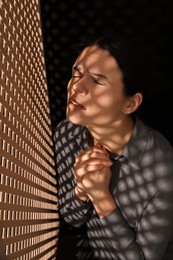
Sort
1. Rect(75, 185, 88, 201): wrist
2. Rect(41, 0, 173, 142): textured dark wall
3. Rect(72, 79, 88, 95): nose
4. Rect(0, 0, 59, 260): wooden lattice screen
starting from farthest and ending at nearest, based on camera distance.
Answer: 1. Rect(41, 0, 173, 142): textured dark wall
2. Rect(75, 185, 88, 201): wrist
3. Rect(72, 79, 88, 95): nose
4. Rect(0, 0, 59, 260): wooden lattice screen

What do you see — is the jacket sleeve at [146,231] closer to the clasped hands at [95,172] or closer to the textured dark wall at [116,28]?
the clasped hands at [95,172]

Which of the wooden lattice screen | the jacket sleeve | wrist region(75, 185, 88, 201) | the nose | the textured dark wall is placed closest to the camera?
the wooden lattice screen

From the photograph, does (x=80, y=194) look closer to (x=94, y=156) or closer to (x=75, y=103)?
(x=94, y=156)

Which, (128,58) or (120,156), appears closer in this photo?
(128,58)

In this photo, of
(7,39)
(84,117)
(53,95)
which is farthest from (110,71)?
(53,95)

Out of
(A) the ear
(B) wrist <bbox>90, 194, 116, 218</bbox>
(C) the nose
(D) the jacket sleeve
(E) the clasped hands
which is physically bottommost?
(D) the jacket sleeve

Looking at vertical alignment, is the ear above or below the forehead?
below

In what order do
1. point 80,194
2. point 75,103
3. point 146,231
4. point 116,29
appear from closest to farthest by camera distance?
point 75,103, point 146,231, point 80,194, point 116,29

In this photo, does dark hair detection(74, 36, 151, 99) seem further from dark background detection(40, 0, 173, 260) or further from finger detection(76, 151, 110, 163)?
dark background detection(40, 0, 173, 260)

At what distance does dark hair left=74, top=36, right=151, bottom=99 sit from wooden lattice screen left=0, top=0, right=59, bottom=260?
15 centimetres

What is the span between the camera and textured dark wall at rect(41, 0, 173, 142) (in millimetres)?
1003

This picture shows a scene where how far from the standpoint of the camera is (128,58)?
2.32 feet

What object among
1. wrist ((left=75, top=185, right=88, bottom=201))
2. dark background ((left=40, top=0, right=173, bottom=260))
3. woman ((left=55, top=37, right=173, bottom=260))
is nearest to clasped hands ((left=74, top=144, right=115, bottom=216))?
woman ((left=55, top=37, right=173, bottom=260))

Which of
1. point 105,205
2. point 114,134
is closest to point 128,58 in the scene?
point 114,134
